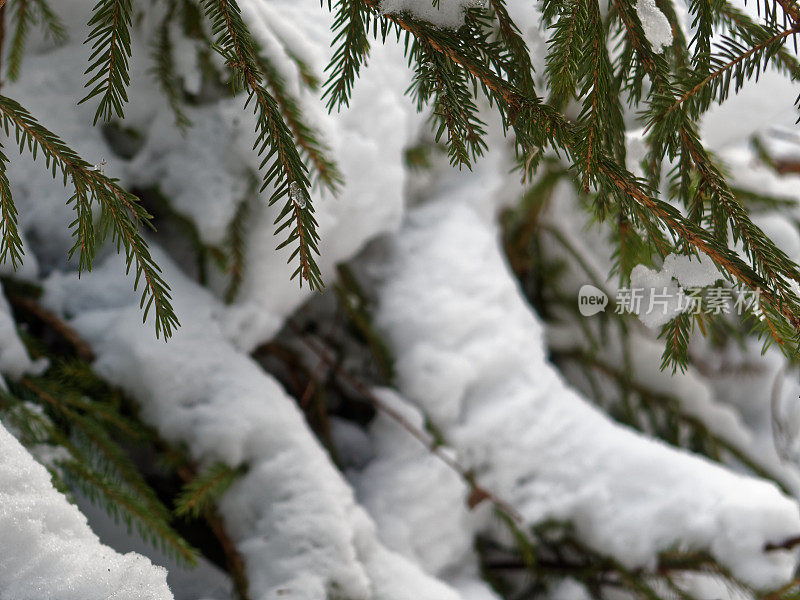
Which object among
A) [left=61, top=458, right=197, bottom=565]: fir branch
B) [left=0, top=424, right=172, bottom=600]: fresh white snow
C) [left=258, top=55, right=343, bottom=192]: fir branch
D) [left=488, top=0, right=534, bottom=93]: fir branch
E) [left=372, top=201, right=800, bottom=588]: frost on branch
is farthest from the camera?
[left=372, top=201, right=800, bottom=588]: frost on branch

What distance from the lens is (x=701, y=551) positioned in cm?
127

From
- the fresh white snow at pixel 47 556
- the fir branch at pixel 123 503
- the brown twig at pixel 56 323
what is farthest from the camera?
the brown twig at pixel 56 323

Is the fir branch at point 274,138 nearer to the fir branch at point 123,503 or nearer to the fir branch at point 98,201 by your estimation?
the fir branch at point 98,201

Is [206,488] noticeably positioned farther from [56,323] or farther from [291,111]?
[291,111]

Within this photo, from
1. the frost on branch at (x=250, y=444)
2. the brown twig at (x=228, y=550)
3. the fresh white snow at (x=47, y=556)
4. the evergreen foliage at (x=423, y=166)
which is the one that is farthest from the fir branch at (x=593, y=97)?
the brown twig at (x=228, y=550)

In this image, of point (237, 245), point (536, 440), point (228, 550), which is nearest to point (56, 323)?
point (237, 245)

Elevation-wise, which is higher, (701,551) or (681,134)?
(681,134)

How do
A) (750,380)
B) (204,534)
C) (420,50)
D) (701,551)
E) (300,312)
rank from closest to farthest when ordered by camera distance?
(420,50)
(204,534)
(701,551)
(300,312)
(750,380)

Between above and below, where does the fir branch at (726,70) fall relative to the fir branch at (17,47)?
below

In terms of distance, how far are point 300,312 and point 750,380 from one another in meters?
1.65

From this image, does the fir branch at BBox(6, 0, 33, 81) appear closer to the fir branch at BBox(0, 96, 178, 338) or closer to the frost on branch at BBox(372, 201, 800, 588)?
the fir branch at BBox(0, 96, 178, 338)

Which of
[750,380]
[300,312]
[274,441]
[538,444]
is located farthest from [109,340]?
[750,380]

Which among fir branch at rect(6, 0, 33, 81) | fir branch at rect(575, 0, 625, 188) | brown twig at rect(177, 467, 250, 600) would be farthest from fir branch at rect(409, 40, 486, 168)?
fir branch at rect(6, 0, 33, 81)

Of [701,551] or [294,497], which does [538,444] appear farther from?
[294,497]
